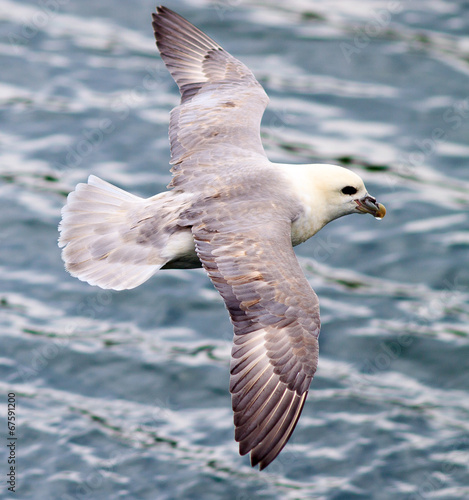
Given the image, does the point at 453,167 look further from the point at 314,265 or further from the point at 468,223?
the point at 314,265

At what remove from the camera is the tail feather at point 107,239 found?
270 inches

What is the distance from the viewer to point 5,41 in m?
14.2

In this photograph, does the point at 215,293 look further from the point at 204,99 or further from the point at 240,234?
the point at 240,234

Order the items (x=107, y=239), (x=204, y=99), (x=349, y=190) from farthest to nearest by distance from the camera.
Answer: (x=204, y=99) < (x=349, y=190) < (x=107, y=239)

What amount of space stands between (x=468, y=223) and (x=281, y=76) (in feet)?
11.7

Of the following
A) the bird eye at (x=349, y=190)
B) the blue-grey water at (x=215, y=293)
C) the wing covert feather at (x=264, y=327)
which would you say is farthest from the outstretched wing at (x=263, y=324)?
the blue-grey water at (x=215, y=293)

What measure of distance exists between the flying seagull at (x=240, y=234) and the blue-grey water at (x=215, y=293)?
261 cm

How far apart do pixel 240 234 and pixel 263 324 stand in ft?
2.21

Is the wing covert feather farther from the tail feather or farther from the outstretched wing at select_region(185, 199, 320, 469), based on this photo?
the tail feather

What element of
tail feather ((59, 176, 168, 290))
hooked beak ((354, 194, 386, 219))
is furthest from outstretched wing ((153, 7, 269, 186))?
hooked beak ((354, 194, 386, 219))

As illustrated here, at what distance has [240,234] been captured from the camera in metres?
6.59

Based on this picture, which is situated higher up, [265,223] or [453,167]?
[265,223]

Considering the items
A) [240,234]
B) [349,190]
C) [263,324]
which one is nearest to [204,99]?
[349,190]

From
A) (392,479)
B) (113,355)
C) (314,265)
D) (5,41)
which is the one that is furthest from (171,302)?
(5,41)
